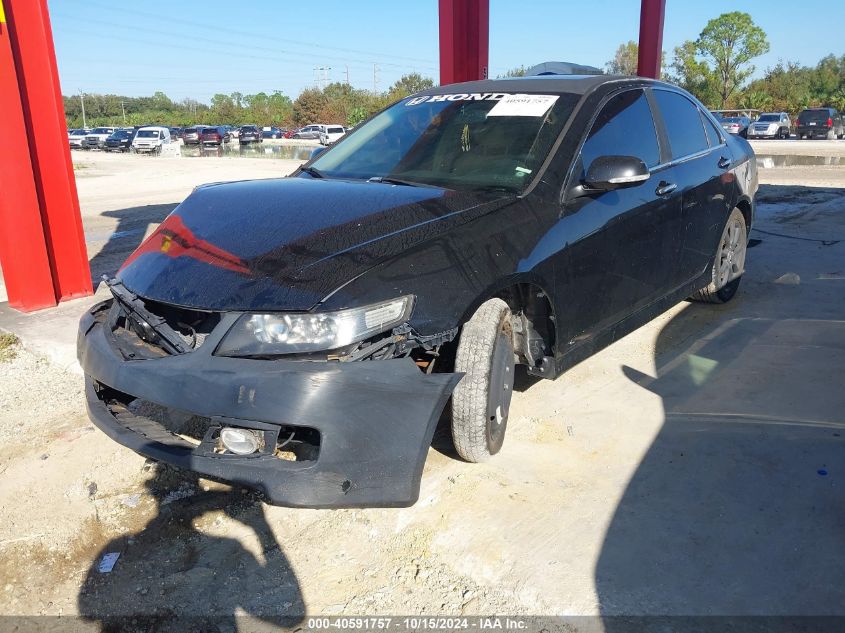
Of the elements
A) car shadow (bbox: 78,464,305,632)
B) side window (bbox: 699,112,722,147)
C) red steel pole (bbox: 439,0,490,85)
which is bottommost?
car shadow (bbox: 78,464,305,632)

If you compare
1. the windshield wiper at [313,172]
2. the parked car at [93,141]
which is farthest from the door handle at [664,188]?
the parked car at [93,141]

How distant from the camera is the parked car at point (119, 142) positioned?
45125mm

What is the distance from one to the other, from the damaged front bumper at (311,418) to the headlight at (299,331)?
4 centimetres

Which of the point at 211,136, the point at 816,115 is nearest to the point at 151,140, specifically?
the point at 211,136

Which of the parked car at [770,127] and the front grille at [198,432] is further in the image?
the parked car at [770,127]

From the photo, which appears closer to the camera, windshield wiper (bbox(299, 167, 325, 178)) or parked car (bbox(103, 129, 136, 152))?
windshield wiper (bbox(299, 167, 325, 178))

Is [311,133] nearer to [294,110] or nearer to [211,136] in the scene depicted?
[211,136]

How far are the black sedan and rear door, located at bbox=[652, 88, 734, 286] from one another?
0.12 feet

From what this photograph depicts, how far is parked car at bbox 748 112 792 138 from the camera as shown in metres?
38.5

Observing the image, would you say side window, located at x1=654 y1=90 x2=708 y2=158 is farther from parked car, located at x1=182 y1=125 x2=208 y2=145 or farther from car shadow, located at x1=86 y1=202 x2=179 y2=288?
parked car, located at x1=182 y1=125 x2=208 y2=145

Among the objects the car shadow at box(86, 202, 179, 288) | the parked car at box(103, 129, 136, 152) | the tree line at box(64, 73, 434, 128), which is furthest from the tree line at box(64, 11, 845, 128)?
the car shadow at box(86, 202, 179, 288)

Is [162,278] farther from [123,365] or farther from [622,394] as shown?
[622,394]

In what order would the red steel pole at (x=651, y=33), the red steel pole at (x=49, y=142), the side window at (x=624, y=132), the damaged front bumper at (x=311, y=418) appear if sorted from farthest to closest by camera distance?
1. the red steel pole at (x=651, y=33)
2. the red steel pole at (x=49, y=142)
3. the side window at (x=624, y=132)
4. the damaged front bumper at (x=311, y=418)

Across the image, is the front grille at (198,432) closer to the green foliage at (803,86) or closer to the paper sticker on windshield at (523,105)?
the paper sticker on windshield at (523,105)
